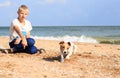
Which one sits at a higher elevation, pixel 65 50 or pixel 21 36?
pixel 21 36

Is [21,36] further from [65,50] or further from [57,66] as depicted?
[57,66]

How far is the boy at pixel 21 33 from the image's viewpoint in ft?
30.2

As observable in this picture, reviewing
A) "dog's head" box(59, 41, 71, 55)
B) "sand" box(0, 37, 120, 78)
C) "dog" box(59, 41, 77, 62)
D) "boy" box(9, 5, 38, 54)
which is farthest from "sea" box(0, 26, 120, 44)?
"dog's head" box(59, 41, 71, 55)

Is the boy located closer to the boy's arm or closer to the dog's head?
the boy's arm

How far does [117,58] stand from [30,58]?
2.30m

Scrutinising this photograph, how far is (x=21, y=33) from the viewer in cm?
916

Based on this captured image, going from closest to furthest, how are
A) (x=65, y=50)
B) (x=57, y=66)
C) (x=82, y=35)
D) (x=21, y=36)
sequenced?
1. (x=57, y=66)
2. (x=65, y=50)
3. (x=21, y=36)
4. (x=82, y=35)

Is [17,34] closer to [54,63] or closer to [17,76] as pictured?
[54,63]

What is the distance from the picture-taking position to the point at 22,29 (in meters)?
9.43

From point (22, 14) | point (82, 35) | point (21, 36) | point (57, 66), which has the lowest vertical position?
point (82, 35)

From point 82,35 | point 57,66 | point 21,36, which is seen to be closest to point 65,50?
point 57,66

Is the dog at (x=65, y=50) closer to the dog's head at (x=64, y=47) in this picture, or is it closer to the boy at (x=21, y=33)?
the dog's head at (x=64, y=47)

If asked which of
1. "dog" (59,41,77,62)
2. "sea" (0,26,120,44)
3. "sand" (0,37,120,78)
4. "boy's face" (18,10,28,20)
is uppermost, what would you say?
"boy's face" (18,10,28,20)

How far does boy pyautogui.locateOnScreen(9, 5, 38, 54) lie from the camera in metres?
9.20
